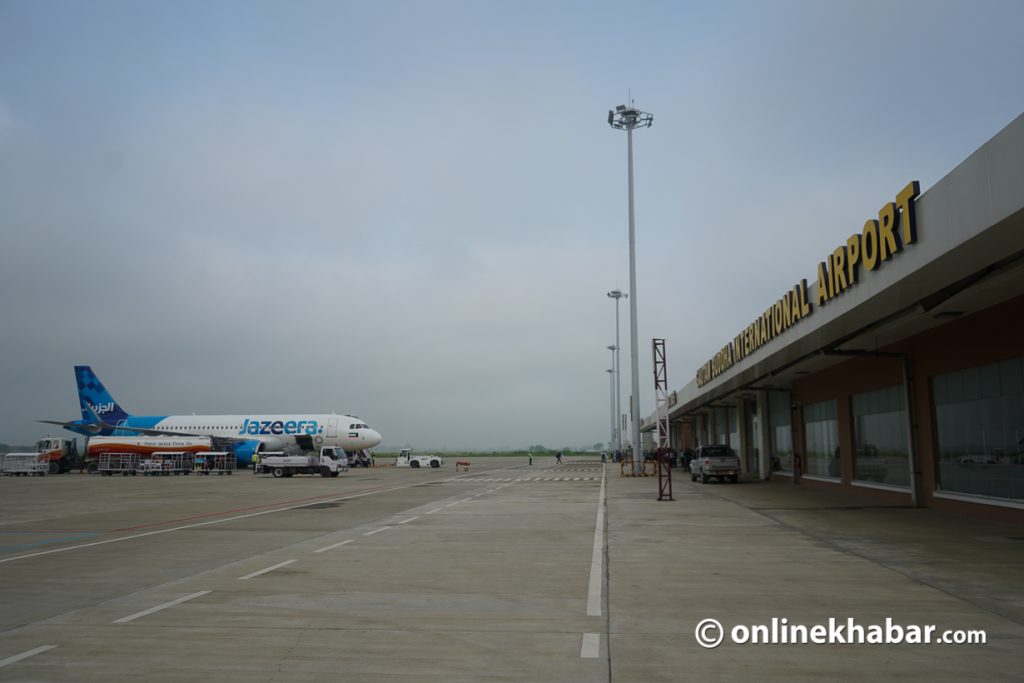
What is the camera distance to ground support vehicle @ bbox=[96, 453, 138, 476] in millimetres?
60281

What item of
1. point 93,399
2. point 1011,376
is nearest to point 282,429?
point 93,399

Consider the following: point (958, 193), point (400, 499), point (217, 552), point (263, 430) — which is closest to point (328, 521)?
point (217, 552)

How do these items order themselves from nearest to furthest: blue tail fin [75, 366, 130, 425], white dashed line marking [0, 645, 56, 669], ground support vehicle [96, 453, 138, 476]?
A: white dashed line marking [0, 645, 56, 669]
ground support vehicle [96, 453, 138, 476]
blue tail fin [75, 366, 130, 425]

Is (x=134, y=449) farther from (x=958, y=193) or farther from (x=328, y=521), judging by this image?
(x=958, y=193)

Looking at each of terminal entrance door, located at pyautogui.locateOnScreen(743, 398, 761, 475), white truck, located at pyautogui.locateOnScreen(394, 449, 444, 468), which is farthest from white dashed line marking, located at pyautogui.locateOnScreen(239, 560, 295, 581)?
white truck, located at pyautogui.locateOnScreen(394, 449, 444, 468)

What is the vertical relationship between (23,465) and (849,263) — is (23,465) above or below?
below

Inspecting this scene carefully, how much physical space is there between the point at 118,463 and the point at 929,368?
60438 mm

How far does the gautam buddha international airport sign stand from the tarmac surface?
18.1 ft

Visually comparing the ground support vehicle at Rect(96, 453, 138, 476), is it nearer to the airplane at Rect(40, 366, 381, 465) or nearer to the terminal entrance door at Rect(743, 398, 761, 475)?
the airplane at Rect(40, 366, 381, 465)

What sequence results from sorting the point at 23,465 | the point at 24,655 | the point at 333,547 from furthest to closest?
the point at 23,465 < the point at 333,547 < the point at 24,655

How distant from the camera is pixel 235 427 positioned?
62.8 meters

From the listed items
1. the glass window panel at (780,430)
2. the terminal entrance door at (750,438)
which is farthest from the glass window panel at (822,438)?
the terminal entrance door at (750,438)

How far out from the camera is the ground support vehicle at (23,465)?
197 ft

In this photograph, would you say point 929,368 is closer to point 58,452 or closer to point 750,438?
point 750,438
